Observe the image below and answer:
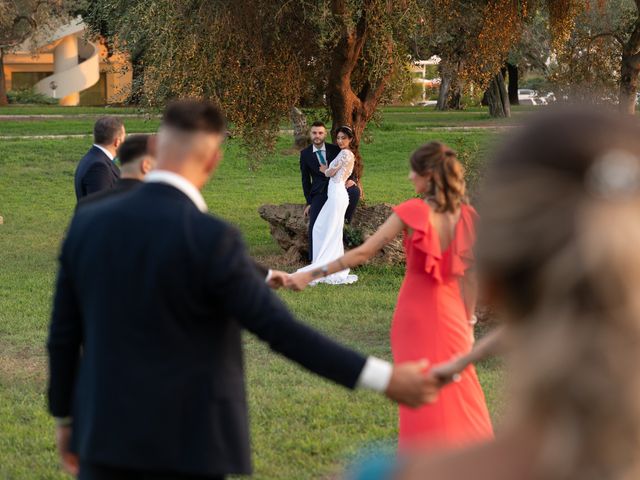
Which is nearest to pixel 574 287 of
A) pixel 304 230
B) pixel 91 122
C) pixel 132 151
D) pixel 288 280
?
pixel 288 280

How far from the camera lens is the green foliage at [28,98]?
6569 cm

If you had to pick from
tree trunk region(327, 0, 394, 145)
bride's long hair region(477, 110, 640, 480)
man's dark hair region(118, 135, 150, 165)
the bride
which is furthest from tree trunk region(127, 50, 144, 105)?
bride's long hair region(477, 110, 640, 480)

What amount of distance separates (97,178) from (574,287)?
7524 millimetres

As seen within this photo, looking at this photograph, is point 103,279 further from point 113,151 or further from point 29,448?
point 113,151

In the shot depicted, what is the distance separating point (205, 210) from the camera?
3869 millimetres

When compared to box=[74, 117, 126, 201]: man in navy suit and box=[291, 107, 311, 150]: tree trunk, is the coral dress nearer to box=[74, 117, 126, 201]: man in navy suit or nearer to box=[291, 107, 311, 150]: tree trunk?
box=[74, 117, 126, 201]: man in navy suit

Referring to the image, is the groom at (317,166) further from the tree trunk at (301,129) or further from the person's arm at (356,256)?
the tree trunk at (301,129)

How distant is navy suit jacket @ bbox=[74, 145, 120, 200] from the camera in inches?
340

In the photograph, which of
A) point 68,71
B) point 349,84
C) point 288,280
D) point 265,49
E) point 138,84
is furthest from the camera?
point 68,71

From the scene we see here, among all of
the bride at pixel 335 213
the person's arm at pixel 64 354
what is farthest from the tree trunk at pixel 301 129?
the person's arm at pixel 64 354

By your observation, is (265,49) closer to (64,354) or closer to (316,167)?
(316,167)

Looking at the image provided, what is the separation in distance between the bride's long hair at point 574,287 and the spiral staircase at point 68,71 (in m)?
68.9

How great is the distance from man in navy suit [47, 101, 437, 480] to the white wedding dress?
38.6 ft

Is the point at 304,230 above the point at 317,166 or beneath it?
beneath
